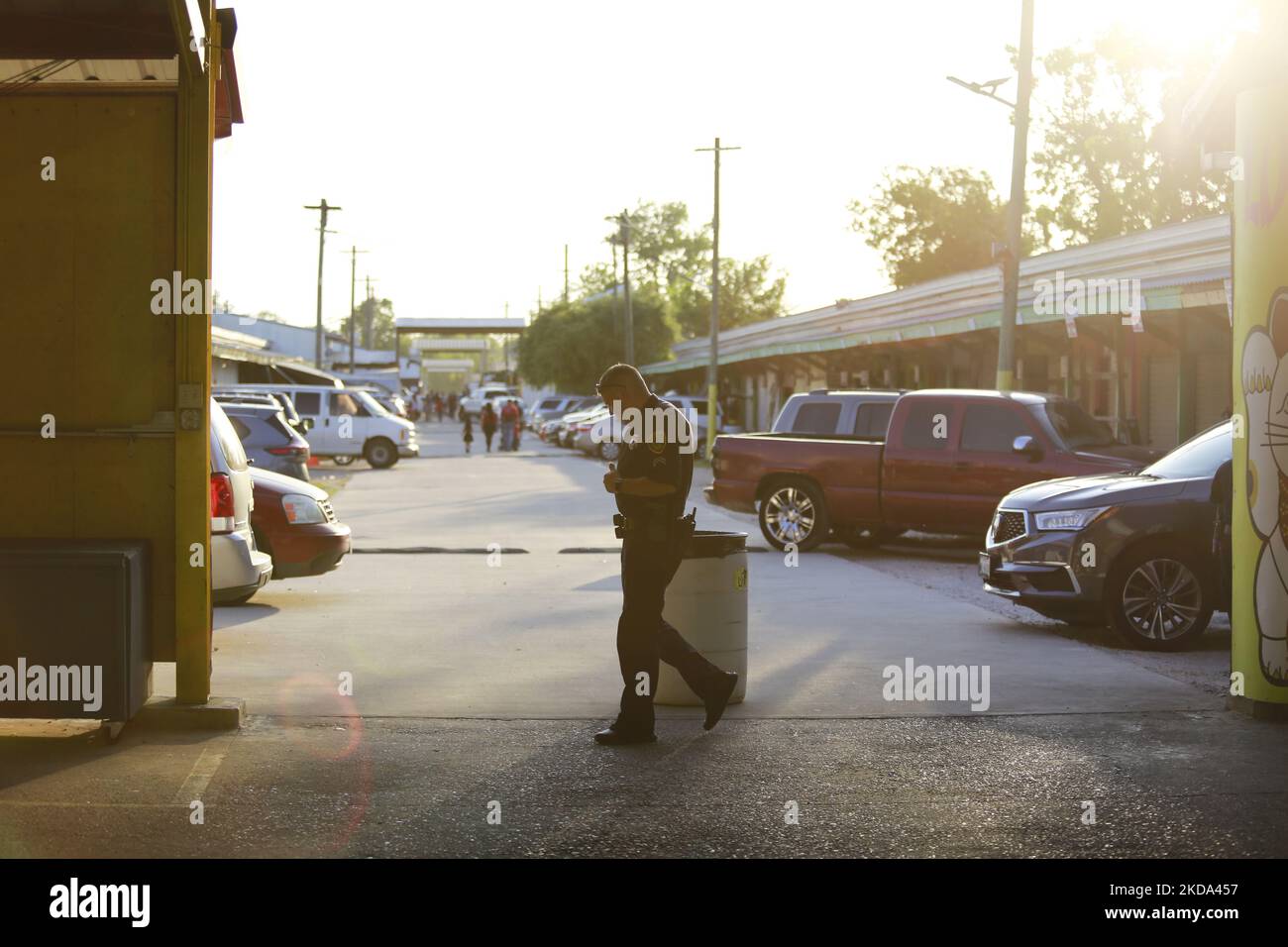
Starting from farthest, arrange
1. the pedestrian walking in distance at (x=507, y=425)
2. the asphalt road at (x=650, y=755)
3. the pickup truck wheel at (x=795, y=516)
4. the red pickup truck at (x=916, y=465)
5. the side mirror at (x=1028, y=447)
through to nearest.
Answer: the pedestrian walking in distance at (x=507, y=425) < the pickup truck wheel at (x=795, y=516) < the red pickup truck at (x=916, y=465) < the side mirror at (x=1028, y=447) < the asphalt road at (x=650, y=755)

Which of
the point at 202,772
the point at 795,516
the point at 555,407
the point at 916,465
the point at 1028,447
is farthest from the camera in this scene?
the point at 555,407

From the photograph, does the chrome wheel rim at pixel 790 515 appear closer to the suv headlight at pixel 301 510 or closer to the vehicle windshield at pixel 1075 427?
the vehicle windshield at pixel 1075 427

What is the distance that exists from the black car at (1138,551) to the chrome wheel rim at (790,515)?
7.24m

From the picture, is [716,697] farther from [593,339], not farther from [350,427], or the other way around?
[593,339]

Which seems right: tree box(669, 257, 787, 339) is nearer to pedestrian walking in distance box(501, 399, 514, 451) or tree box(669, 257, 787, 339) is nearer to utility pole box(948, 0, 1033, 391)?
pedestrian walking in distance box(501, 399, 514, 451)

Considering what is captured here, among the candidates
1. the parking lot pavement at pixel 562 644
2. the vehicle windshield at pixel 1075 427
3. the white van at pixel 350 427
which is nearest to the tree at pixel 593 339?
the white van at pixel 350 427

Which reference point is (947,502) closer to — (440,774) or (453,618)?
(453,618)

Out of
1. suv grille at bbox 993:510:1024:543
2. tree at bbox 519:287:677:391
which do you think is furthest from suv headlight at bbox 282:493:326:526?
tree at bbox 519:287:677:391

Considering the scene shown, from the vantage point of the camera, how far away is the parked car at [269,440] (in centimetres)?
2539

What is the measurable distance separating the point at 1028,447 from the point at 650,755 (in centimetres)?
1051

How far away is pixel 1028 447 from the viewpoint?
1748 cm

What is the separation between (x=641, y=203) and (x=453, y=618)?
132 m

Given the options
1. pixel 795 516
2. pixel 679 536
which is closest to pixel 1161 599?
pixel 679 536

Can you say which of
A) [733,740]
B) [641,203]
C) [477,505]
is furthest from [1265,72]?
[641,203]
